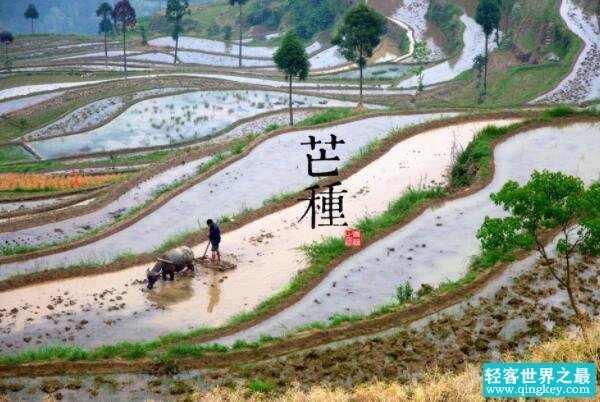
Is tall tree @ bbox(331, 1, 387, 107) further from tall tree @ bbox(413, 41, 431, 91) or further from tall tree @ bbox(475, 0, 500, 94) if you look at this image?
tall tree @ bbox(413, 41, 431, 91)

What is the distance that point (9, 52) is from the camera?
304 ft

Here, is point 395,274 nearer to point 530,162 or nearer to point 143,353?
point 143,353

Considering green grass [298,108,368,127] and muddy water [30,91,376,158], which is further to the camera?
muddy water [30,91,376,158]

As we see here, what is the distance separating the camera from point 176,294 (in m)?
18.6

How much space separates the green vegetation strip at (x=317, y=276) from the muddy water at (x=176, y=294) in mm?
709

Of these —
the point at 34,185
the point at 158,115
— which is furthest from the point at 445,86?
the point at 34,185

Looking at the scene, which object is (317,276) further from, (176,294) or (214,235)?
(176,294)

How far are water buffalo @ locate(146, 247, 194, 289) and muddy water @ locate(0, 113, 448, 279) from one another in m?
2.87

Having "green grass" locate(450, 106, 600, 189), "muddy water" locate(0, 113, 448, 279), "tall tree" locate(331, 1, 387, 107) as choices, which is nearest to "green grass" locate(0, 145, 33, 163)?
"tall tree" locate(331, 1, 387, 107)

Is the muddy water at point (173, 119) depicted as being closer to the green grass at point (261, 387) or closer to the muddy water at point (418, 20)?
the muddy water at point (418, 20)

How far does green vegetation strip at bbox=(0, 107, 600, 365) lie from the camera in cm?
1465

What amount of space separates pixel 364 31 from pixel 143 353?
3272cm

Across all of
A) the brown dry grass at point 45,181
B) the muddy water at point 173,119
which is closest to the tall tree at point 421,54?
the muddy water at point 173,119

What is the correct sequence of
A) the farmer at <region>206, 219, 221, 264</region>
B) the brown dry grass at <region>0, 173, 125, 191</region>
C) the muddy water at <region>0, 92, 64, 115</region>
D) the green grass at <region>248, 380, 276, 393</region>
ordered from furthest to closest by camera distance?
the muddy water at <region>0, 92, 64, 115</region> < the brown dry grass at <region>0, 173, 125, 191</region> < the farmer at <region>206, 219, 221, 264</region> < the green grass at <region>248, 380, 276, 393</region>
